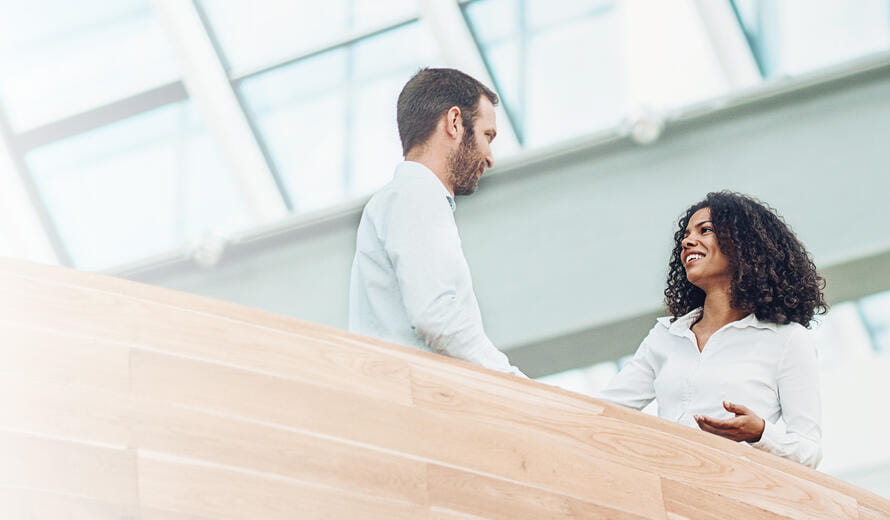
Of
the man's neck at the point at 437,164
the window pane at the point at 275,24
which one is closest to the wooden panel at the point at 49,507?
the man's neck at the point at 437,164

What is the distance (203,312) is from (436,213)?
0.61 metres

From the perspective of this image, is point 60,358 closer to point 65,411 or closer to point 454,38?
point 65,411

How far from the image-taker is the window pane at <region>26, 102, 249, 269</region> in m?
7.59

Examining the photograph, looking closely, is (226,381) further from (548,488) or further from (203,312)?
(548,488)

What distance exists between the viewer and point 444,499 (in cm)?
304

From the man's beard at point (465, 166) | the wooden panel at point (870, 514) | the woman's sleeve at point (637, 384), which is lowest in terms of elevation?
the wooden panel at point (870, 514)

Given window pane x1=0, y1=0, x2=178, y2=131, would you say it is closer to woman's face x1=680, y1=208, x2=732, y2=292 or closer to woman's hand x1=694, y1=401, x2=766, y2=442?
woman's face x1=680, y1=208, x2=732, y2=292

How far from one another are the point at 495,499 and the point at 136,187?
16.4 feet

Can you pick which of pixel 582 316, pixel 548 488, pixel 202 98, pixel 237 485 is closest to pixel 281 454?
pixel 237 485

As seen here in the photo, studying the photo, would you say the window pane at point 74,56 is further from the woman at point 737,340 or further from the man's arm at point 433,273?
the man's arm at point 433,273

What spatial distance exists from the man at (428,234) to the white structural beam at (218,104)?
366 centimetres

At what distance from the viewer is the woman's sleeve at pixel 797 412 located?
357cm

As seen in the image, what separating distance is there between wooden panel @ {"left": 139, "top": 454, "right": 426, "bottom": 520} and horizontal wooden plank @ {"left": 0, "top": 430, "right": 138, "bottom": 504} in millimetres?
42

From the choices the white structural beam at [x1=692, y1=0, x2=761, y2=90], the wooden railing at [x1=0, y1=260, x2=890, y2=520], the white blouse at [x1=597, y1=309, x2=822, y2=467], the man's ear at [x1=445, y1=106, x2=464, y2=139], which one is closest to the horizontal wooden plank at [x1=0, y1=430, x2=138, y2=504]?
the wooden railing at [x1=0, y1=260, x2=890, y2=520]
